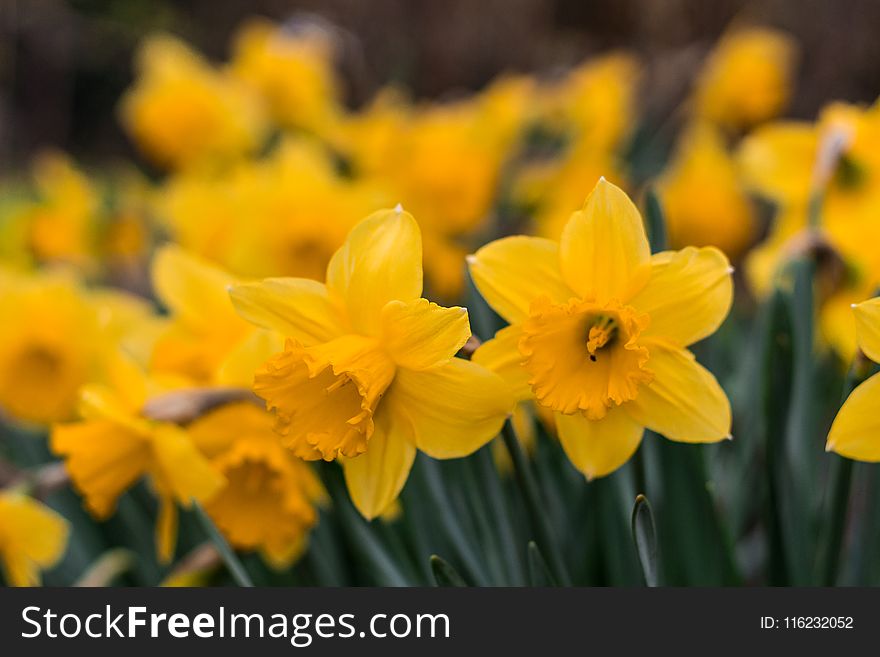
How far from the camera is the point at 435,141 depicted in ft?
6.71

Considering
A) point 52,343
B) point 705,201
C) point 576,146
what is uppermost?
point 576,146

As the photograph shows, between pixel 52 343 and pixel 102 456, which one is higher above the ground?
pixel 52 343

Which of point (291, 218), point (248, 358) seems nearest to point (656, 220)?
point (248, 358)

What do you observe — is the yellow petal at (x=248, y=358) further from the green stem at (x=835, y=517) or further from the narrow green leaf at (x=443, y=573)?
the green stem at (x=835, y=517)

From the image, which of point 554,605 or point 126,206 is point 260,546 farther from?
point 126,206

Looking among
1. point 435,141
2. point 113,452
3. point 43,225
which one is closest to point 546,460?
point 113,452

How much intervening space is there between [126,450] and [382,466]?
356mm

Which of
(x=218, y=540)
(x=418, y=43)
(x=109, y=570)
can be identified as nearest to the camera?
(x=218, y=540)

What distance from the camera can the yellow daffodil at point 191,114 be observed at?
238 centimetres

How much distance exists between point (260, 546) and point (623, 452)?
52cm

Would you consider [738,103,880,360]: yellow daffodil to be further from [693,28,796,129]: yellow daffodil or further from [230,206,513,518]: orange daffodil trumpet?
[693,28,796,129]: yellow daffodil

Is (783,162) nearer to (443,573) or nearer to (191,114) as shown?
(443,573)

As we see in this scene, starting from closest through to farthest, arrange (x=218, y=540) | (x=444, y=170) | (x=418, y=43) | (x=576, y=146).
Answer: (x=218, y=540)
(x=444, y=170)
(x=576, y=146)
(x=418, y=43)

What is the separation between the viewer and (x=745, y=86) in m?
2.43
